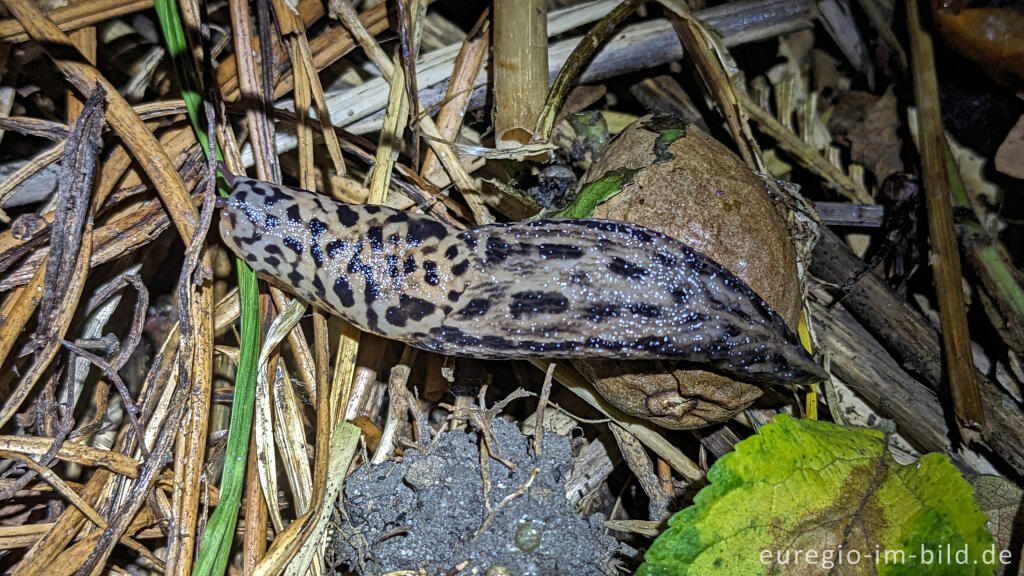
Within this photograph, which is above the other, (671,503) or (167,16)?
(167,16)

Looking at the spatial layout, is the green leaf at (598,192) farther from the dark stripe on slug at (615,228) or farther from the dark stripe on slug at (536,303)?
the dark stripe on slug at (536,303)

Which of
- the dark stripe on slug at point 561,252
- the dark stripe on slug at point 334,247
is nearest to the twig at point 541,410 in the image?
the dark stripe on slug at point 561,252

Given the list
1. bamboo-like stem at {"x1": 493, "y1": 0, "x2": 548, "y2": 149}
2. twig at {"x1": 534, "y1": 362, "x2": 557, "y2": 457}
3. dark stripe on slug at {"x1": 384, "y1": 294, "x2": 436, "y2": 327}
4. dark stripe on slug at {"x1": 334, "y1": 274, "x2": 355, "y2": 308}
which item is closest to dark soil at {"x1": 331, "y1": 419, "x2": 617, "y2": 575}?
twig at {"x1": 534, "y1": 362, "x2": 557, "y2": 457}

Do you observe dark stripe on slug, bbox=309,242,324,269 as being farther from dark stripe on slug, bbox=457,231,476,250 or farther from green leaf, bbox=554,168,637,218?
green leaf, bbox=554,168,637,218

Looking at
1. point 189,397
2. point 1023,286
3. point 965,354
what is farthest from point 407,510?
point 1023,286

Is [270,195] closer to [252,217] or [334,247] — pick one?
[252,217]

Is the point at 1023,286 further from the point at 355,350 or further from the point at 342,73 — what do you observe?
the point at 342,73

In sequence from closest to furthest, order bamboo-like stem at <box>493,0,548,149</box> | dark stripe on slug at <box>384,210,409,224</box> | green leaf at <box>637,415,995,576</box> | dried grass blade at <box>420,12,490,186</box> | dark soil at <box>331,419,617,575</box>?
green leaf at <box>637,415,995,576</box>, dark soil at <box>331,419,617,575</box>, dark stripe on slug at <box>384,210,409,224</box>, bamboo-like stem at <box>493,0,548,149</box>, dried grass blade at <box>420,12,490,186</box>
